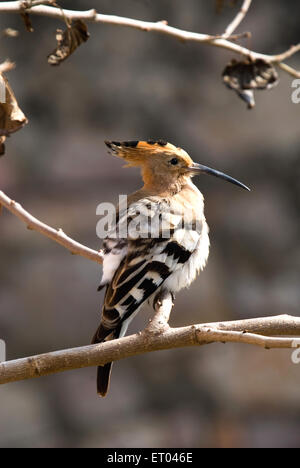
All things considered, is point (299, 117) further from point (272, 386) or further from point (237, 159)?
point (272, 386)

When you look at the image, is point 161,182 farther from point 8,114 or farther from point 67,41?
point 8,114

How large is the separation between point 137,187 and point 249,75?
6.62 feet

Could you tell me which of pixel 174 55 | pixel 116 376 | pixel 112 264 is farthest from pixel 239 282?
pixel 112 264

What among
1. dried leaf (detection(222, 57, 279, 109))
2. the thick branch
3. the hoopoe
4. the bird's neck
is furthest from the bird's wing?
dried leaf (detection(222, 57, 279, 109))

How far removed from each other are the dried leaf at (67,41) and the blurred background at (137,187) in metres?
2.04

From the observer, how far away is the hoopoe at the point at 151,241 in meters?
1.90

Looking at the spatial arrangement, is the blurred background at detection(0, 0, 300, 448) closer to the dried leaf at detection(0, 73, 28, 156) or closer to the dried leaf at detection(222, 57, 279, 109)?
the dried leaf at detection(222, 57, 279, 109)

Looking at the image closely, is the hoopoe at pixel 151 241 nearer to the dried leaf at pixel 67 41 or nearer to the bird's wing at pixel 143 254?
the bird's wing at pixel 143 254

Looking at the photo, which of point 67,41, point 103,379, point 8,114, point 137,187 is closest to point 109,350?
point 103,379

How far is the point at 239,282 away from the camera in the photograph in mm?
3895

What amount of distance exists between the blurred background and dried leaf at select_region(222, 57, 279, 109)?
1.94 m

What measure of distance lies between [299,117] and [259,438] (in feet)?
5.38

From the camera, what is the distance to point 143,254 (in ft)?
6.56

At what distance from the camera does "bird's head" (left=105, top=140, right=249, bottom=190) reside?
89.7 inches
